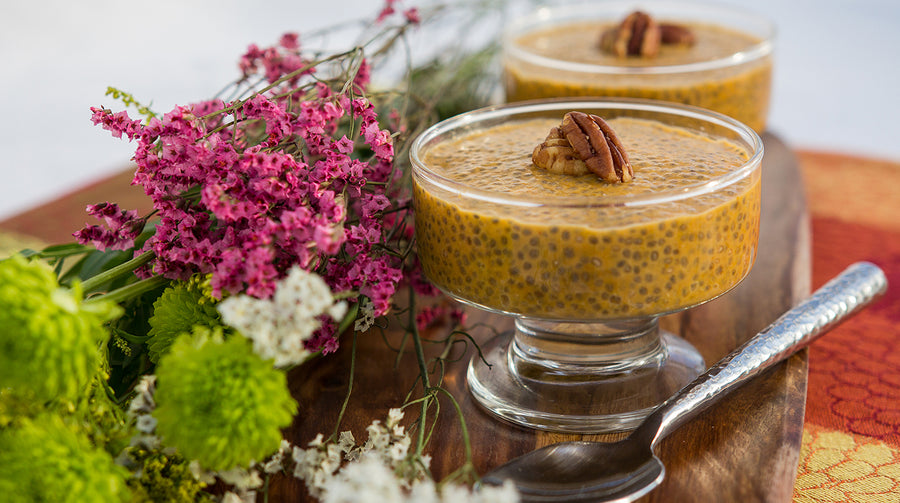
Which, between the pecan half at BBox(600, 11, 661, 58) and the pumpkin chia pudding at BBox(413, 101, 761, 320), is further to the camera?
the pecan half at BBox(600, 11, 661, 58)

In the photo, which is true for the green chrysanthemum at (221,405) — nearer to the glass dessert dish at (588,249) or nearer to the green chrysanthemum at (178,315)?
the green chrysanthemum at (178,315)

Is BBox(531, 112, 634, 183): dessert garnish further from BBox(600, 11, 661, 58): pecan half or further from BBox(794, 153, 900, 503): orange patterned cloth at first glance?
BBox(600, 11, 661, 58): pecan half

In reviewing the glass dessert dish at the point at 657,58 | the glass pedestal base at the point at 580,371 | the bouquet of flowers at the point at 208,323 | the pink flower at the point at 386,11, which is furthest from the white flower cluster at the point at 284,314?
the glass dessert dish at the point at 657,58

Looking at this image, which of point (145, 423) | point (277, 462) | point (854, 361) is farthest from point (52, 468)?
point (854, 361)

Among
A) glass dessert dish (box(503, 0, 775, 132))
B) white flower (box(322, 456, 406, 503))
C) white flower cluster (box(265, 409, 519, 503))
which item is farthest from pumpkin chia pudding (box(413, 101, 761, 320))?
glass dessert dish (box(503, 0, 775, 132))

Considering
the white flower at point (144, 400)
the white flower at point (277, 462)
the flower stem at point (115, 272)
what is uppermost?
the flower stem at point (115, 272)
